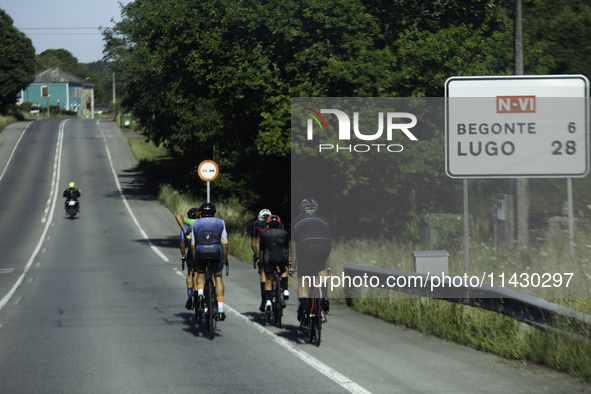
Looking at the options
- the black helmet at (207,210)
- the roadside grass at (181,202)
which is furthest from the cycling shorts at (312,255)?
the roadside grass at (181,202)

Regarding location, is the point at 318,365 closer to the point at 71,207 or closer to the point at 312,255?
the point at 312,255

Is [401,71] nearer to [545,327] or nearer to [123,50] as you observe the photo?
[545,327]

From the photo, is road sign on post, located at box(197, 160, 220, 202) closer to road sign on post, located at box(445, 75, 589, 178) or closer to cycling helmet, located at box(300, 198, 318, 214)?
road sign on post, located at box(445, 75, 589, 178)

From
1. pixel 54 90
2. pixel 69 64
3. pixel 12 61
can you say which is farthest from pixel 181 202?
pixel 69 64

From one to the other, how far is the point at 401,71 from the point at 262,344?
560 inches

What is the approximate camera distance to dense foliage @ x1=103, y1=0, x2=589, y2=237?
20.5 metres

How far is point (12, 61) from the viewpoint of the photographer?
81.1m

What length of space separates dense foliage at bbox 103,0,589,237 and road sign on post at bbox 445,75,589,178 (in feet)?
29.2

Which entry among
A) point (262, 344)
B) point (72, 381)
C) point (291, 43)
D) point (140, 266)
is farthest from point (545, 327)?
point (291, 43)

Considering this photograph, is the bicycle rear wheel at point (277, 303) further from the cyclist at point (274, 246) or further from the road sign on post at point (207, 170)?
the road sign on post at point (207, 170)

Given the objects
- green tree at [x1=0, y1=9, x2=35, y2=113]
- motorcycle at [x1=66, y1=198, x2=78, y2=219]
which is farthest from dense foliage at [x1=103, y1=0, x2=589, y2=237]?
green tree at [x1=0, y1=9, x2=35, y2=113]

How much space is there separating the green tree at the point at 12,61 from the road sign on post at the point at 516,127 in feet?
259

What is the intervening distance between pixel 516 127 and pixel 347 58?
10.6m

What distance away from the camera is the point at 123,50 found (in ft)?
157
